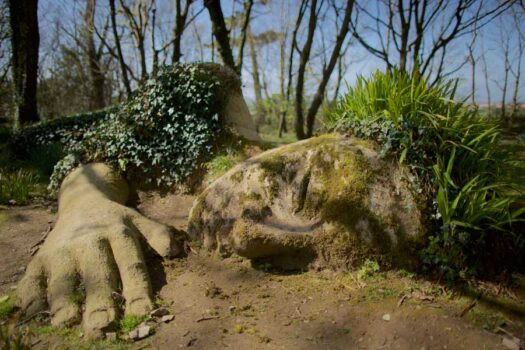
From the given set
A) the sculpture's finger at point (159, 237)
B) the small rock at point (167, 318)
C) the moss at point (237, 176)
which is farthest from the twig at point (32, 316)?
the moss at point (237, 176)

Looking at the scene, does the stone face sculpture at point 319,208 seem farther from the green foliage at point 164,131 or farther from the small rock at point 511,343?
the green foliage at point 164,131

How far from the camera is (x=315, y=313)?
2.87m

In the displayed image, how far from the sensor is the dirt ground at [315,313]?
257 cm

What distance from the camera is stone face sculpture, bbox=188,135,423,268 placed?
10.4 ft

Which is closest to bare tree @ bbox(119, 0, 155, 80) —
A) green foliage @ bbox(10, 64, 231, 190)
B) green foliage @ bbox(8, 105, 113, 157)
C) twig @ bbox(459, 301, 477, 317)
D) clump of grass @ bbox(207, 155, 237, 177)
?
green foliage @ bbox(8, 105, 113, 157)

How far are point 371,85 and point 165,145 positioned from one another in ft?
9.64

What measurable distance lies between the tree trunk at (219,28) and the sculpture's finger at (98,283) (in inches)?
218

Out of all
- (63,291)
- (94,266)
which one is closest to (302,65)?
(94,266)

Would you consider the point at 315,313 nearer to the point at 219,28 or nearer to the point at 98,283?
the point at 98,283

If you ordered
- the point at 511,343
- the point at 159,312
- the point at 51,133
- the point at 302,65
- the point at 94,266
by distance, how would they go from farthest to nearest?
the point at 51,133 < the point at 302,65 < the point at 94,266 < the point at 159,312 < the point at 511,343

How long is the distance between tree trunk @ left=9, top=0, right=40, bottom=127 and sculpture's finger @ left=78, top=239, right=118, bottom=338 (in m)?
6.98

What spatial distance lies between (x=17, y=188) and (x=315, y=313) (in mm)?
4990

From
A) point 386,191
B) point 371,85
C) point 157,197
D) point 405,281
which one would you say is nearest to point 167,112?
point 157,197

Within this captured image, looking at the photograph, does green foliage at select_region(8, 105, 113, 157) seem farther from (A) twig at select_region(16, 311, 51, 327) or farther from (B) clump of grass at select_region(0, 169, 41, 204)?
(A) twig at select_region(16, 311, 51, 327)
